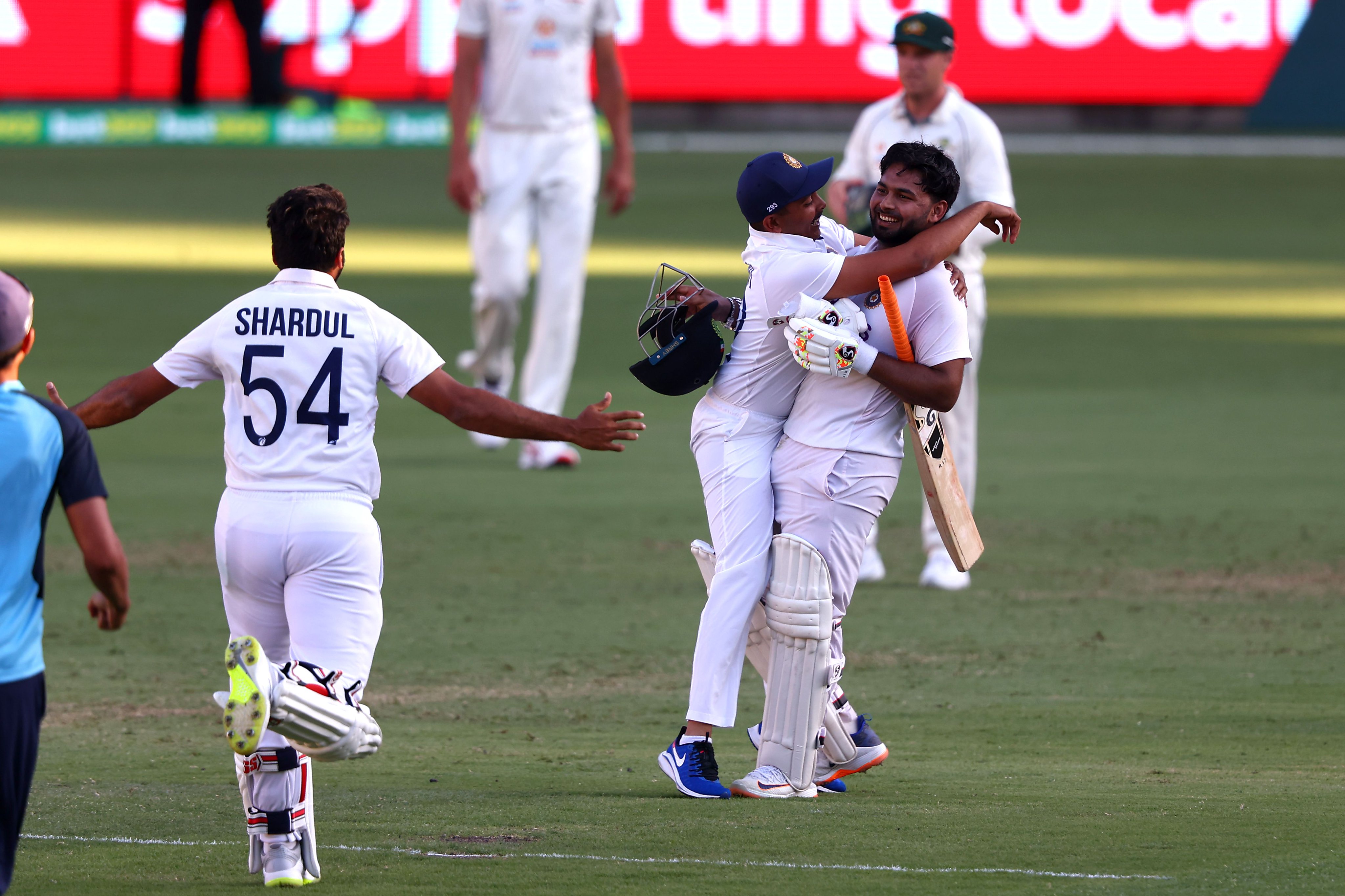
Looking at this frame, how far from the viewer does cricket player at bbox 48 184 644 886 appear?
5.31 metres

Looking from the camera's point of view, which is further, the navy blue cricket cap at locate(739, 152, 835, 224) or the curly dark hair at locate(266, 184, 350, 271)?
the navy blue cricket cap at locate(739, 152, 835, 224)

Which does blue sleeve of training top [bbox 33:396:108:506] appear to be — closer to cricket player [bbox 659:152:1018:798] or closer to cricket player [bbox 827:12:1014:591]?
cricket player [bbox 659:152:1018:798]

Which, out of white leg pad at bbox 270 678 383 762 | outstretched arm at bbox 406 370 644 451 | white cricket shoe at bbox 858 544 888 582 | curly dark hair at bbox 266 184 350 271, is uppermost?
curly dark hair at bbox 266 184 350 271

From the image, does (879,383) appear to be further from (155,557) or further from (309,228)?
(155,557)

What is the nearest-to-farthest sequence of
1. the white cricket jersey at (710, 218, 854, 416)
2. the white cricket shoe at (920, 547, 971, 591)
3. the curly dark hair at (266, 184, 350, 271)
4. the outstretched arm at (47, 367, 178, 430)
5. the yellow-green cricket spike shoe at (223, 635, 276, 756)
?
the yellow-green cricket spike shoe at (223, 635, 276, 756)
the curly dark hair at (266, 184, 350, 271)
the outstretched arm at (47, 367, 178, 430)
the white cricket jersey at (710, 218, 854, 416)
the white cricket shoe at (920, 547, 971, 591)

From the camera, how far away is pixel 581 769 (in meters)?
6.73

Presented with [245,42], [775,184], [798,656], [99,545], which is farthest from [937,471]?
[245,42]

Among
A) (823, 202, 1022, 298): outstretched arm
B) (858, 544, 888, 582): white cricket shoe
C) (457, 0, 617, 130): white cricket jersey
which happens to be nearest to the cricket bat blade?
(823, 202, 1022, 298): outstretched arm

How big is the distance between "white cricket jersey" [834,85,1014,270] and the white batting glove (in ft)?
11.6

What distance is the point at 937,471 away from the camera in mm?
6410

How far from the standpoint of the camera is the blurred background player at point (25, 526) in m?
4.55

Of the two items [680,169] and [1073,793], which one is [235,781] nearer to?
[1073,793]

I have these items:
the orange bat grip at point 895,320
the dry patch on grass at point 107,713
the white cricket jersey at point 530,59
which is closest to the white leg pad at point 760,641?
the orange bat grip at point 895,320

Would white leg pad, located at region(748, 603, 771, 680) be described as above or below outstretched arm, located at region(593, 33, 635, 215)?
below
